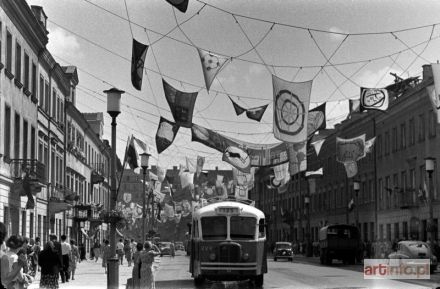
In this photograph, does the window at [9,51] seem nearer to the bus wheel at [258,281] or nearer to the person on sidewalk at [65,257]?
the person on sidewalk at [65,257]

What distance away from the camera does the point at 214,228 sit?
26.5 m

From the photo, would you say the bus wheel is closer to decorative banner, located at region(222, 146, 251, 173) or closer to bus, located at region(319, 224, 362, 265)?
decorative banner, located at region(222, 146, 251, 173)

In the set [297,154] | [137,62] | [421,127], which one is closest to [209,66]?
[137,62]

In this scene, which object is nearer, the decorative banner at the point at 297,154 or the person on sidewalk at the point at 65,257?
the person on sidewalk at the point at 65,257

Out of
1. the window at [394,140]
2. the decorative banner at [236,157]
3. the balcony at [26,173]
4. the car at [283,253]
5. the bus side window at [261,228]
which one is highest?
the window at [394,140]

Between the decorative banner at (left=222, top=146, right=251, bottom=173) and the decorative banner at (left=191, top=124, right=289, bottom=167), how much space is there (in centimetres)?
22

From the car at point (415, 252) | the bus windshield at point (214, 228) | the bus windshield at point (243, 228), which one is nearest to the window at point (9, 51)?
the bus windshield at point (214, 228)

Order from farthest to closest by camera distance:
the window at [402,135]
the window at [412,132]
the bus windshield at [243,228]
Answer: the window at [402,135]
the window at [412,132]
the bus windshield at [243,228]

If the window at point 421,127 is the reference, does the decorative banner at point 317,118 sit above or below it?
below

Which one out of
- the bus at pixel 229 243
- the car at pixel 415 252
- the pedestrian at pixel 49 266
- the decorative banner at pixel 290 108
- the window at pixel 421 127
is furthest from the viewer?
the window at pixel 421 127

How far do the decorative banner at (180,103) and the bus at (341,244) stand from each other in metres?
22.3

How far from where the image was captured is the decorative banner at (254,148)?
32938mm

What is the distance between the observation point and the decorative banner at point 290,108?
946 inches

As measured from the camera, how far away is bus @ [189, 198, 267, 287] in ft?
84.0
